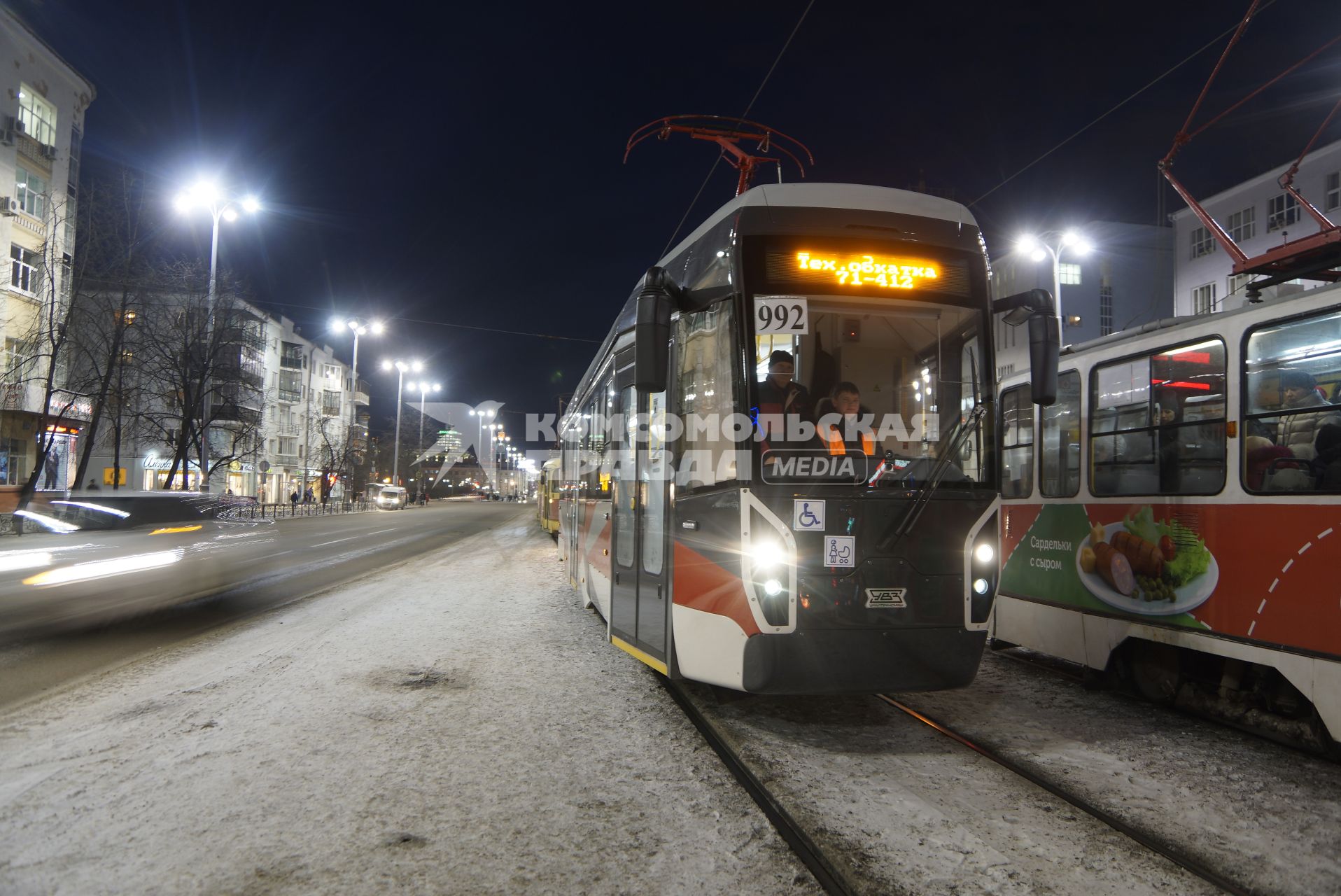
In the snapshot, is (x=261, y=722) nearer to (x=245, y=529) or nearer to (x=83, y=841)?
(x=83, y=841)

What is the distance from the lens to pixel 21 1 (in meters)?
28.3

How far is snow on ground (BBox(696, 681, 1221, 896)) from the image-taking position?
11.5 feet

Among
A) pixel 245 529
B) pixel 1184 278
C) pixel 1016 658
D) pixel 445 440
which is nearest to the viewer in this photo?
pixel 1016 658

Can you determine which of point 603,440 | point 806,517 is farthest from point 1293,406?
point 603,440

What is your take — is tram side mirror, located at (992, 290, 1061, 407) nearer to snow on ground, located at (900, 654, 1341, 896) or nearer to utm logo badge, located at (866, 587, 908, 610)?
utm logo badge, located at (866, 587, 908, 610)

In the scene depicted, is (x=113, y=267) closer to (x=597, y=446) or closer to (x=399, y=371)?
(x=597, y=446)

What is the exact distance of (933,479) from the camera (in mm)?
5312

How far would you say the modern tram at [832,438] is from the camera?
5.11 meters

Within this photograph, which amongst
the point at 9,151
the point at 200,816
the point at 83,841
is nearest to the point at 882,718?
the point at 200,816

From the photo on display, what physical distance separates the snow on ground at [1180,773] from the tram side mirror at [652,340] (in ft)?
10.9

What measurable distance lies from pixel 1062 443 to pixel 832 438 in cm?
359

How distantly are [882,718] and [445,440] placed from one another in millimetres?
144973

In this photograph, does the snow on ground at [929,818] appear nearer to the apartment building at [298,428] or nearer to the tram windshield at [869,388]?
the tram windshield at [869,388]

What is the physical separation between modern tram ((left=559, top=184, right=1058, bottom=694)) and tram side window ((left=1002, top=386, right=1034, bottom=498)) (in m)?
2.80
